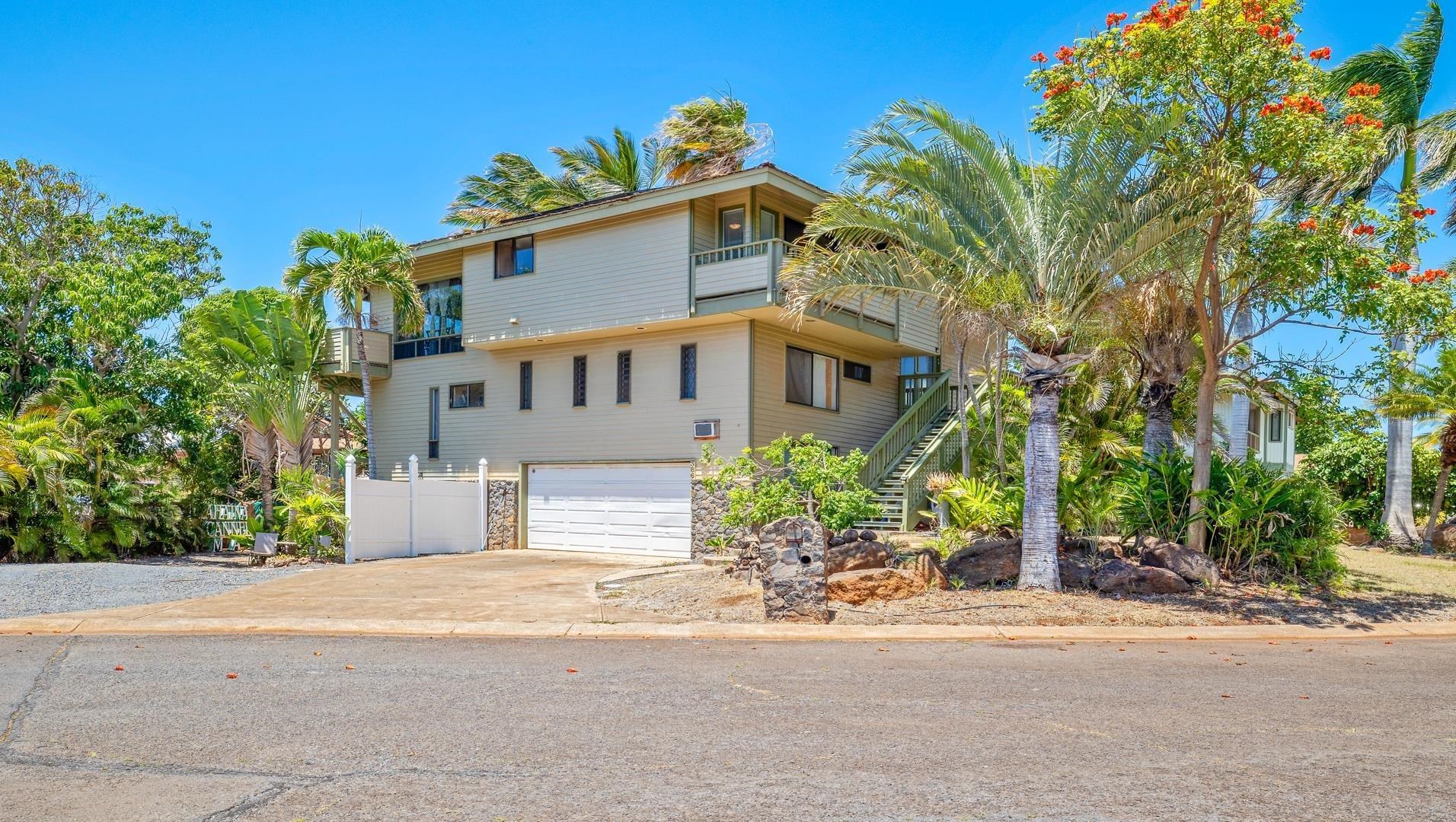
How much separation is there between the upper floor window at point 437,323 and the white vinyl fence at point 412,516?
3702 mm

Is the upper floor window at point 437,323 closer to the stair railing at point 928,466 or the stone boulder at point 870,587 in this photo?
the stair railing at point 928,466

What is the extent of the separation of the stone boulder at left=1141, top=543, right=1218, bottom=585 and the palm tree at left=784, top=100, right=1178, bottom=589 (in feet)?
5.12

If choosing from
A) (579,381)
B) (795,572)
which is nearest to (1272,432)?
(579,381)

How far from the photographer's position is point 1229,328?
44.7 feet

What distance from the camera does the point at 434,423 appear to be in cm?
2481

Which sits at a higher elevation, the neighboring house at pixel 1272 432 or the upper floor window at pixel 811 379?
the upper floor window at pixel 811 379

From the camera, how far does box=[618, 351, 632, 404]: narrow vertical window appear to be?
71.3ft

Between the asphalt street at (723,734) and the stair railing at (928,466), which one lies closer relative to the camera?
the asphalt street at (723,734)

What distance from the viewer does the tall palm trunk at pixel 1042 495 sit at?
1232 centimetres

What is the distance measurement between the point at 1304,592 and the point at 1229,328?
139 inches

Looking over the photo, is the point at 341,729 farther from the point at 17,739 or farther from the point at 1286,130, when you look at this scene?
the point at 1286,130

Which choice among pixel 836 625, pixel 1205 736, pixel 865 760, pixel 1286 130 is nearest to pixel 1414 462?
pixel 1286 130

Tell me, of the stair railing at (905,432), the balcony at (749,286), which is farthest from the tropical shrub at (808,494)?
the stair railing at (905,432)

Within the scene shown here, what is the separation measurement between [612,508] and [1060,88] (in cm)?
1282
